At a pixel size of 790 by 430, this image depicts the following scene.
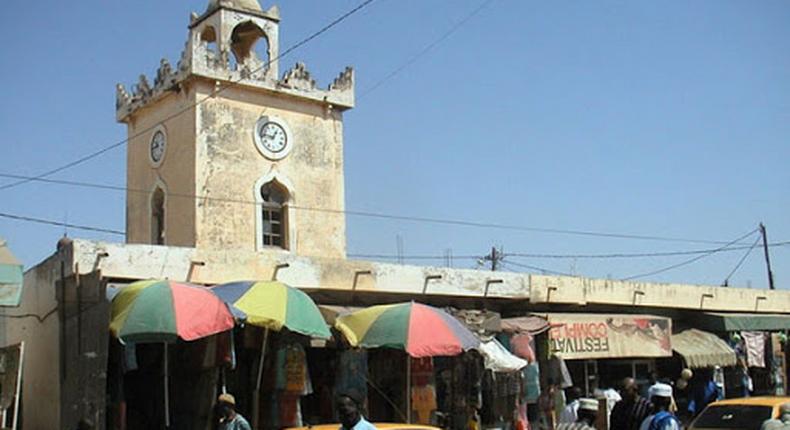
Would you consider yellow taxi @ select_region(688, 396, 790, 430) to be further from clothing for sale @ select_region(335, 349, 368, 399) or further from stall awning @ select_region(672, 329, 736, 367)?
stall awning @ select_region(672, 329, 736, 367)

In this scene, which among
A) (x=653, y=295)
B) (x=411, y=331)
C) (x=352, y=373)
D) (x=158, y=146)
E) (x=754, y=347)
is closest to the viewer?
(x=411, y=331)

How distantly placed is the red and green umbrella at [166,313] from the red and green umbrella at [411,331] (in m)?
2.12

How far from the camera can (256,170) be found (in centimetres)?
2094

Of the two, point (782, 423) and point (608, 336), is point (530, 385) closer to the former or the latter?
point (608, 336)

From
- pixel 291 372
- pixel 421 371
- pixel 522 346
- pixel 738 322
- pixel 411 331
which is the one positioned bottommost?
pixel 421 371

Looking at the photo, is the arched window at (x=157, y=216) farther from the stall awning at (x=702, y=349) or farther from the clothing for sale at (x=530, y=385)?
the stall awning at (x=702, y=349)

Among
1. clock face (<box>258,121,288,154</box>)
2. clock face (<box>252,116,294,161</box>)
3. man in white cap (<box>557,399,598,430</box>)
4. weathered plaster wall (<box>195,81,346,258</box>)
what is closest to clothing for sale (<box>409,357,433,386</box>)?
man in white cap (<box>557,399,598,430</box>)

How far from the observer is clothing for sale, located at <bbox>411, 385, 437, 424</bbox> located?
43.6 ft

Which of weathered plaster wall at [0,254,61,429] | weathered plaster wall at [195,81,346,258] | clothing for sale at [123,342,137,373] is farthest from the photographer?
weathered plaster wall at [195,81,346,258]

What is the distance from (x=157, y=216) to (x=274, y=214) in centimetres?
288

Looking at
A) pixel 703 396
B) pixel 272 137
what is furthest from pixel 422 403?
pixel 272 137

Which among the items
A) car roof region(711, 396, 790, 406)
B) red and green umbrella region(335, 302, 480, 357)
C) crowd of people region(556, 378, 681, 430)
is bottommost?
car roof region(711, 396, 790, 406)

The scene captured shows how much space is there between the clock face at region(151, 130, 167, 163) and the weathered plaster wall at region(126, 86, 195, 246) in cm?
19

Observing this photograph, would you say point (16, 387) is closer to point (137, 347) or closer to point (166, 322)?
point (137, 347)
